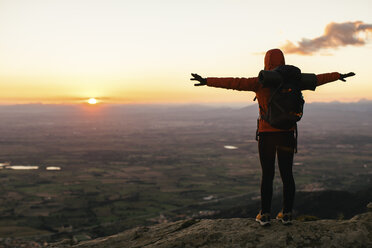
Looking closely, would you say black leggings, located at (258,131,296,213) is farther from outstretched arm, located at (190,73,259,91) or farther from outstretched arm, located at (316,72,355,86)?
outstretched arm, located at (316,72,355,86)

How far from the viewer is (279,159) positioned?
297 inches

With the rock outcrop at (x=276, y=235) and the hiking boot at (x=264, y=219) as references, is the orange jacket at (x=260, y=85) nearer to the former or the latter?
the hiking boot at (x=264, y=219)

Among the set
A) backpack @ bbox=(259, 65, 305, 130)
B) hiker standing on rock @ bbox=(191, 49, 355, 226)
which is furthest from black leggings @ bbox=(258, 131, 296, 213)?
backpack @ bbox=(259, 65, 305, 130)

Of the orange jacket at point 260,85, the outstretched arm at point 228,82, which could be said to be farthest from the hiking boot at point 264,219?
the outstretched arm at point 228,82

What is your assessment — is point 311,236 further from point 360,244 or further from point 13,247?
point 13,247

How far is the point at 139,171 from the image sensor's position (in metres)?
150

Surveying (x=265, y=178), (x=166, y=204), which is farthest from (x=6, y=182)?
(x=265, y=178)

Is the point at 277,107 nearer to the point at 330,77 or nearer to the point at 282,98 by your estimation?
the point at 282,98

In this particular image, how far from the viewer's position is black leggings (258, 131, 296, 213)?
7309mm

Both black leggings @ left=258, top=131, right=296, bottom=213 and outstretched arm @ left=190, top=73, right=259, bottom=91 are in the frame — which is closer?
Result: outstretched arm @ left=190, top=73, right=259, bottom=91

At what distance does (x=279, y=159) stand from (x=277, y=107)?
1355 millimetres

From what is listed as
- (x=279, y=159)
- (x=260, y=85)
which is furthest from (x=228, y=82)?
(x=279, y=159)

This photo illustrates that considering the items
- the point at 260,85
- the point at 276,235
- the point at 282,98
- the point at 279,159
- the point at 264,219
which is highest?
the point at 260,85

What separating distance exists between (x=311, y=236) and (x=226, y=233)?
1.88 metres
